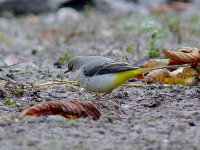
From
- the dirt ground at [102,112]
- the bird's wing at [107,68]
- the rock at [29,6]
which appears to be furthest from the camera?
the rock at [29,6]

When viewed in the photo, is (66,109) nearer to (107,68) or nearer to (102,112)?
(102,112)

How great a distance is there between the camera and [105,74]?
208 inches

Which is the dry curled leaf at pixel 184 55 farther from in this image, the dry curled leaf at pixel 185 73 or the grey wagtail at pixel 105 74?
the grey wagtail at pixel 105 74

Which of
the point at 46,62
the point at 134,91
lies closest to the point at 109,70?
the point at 134,91

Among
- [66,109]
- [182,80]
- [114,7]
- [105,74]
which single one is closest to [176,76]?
[182,80]

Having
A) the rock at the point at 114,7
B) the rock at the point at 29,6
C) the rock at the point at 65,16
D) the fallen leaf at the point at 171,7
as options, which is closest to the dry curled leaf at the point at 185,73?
the rock at the point at 65,16

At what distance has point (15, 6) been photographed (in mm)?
14625

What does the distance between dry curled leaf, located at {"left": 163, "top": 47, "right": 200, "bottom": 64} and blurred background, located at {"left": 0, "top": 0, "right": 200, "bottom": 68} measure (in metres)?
0.79

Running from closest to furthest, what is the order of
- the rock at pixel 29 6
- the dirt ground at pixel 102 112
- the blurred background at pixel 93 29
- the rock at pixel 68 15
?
the dirt ground at pixel 102 112, the blurred background at pixel 93 29, the rock at pixel 68 15, the rock at pixel 29 6

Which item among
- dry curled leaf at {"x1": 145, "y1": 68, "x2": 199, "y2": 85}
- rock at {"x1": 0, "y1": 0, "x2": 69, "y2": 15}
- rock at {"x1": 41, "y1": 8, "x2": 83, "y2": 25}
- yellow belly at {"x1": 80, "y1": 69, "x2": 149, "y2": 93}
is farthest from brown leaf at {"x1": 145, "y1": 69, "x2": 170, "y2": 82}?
rock at {"x1": 0, "y1": 0, "x2": 69, "y2": 15}

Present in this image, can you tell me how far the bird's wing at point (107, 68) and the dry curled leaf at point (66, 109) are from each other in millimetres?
698

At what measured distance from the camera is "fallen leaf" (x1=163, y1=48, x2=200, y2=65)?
5867 mm

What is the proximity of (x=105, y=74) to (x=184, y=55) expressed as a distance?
3.36 feet

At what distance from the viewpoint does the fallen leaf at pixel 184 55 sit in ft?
19.2
